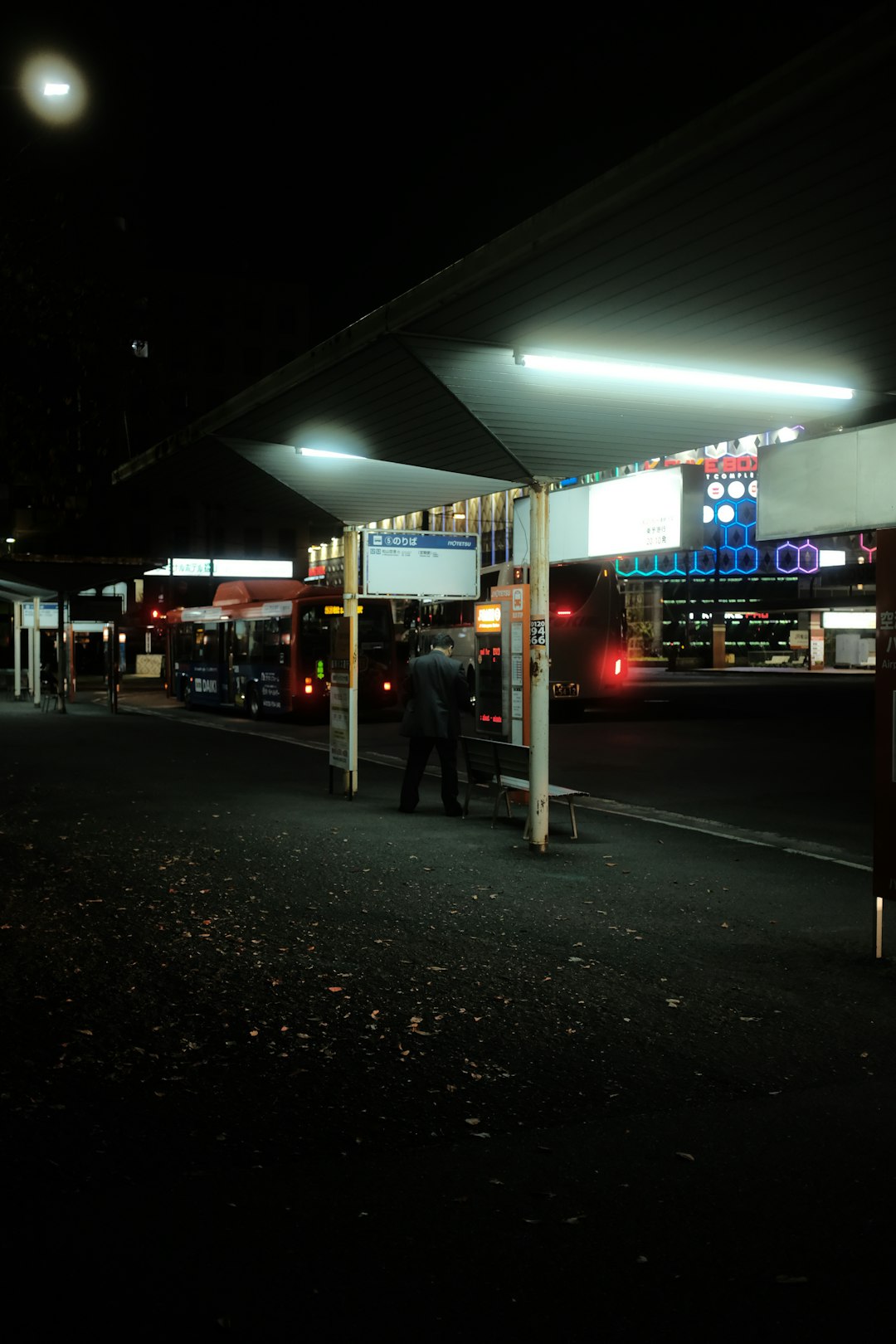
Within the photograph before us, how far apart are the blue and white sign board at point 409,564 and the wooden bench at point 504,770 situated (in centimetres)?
174

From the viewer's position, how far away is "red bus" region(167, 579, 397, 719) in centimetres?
2723

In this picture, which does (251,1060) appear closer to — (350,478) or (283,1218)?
(283,1218)

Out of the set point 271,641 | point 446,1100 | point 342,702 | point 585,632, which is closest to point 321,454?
point 342,702

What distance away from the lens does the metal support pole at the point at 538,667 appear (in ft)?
32.8

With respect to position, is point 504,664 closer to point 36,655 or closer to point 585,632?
point 585,632

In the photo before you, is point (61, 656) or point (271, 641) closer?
point (271, 641)

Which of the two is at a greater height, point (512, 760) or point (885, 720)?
point (885, 720)

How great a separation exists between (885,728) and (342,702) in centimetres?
793

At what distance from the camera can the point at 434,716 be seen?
11.9 meters

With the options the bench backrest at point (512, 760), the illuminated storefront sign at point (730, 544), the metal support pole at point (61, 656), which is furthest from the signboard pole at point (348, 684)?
the illuminated storefront sign at point (730, 544)

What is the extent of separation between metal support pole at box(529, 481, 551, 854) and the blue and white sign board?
8.81 feet

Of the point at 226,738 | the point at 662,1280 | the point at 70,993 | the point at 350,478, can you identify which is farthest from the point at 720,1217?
the point at 226,738

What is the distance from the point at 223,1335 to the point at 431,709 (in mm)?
9012

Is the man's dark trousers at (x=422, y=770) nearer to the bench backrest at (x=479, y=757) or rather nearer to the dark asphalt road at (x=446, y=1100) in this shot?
the bench backrest at (x=479, y=757)
